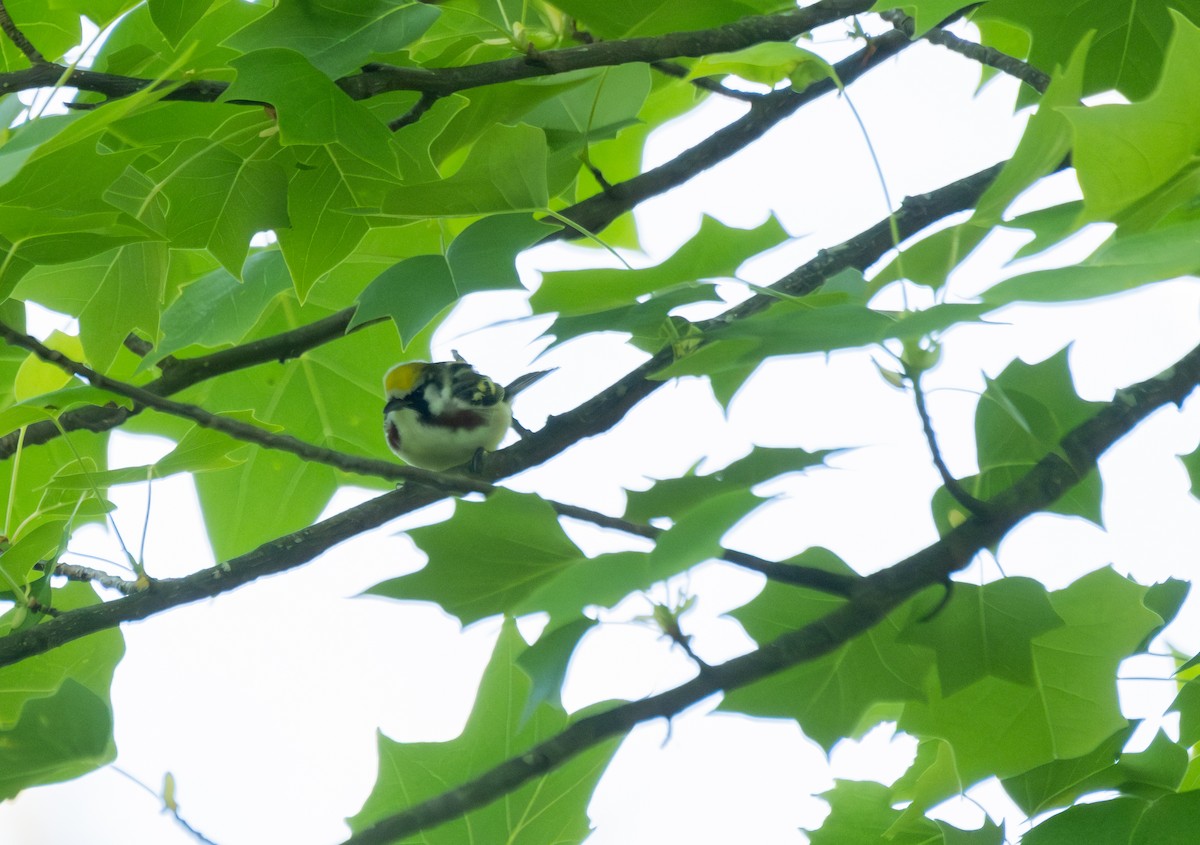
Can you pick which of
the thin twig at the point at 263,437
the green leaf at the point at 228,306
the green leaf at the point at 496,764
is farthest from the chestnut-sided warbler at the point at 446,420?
the thin twig at the point at 263,437

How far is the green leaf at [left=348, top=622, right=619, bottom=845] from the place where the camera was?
5.10 ft

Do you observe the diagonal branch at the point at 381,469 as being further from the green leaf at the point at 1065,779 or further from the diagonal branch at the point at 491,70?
the green leaf at the point at 1065,779

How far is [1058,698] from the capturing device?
131 cm

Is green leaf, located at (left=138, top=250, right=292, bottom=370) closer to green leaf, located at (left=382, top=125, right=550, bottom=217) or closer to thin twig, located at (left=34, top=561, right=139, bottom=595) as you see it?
thin twig, located at (left=34, top=561, right=139, bottom=595)

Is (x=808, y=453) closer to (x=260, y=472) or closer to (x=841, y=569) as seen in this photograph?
(x=841, y=569)

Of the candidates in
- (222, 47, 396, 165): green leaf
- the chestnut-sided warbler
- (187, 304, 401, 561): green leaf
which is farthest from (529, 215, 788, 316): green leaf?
the chestnut-sided warbler

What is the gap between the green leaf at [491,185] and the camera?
120 cm

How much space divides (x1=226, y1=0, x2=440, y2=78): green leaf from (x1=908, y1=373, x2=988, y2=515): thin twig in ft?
2.52

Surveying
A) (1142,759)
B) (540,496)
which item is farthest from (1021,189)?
(1142,759)

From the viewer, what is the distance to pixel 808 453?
3.25 feet

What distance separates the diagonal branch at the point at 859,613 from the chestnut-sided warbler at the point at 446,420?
2004 mm

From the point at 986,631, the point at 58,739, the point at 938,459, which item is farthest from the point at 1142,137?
the point at 58,739

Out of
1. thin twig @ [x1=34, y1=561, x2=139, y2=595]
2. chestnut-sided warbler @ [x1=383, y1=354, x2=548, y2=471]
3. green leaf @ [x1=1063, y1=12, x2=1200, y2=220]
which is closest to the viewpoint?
green leaf @ [x1=1063, y1=12, x2=1200, y2=220]

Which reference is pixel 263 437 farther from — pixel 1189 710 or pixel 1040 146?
pixel 1189 710
